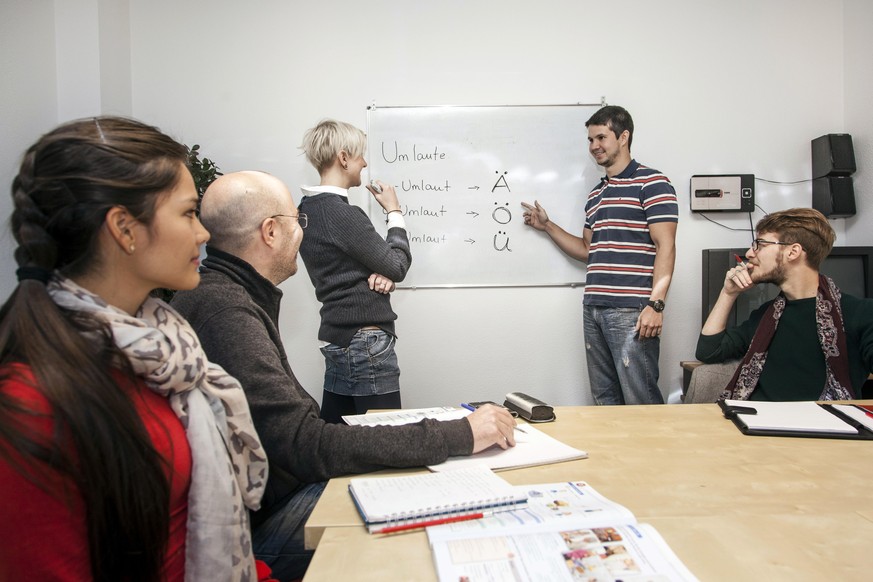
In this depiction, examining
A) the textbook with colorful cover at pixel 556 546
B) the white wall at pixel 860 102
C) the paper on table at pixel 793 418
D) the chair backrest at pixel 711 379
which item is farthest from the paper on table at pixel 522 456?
the white wall at pixel 860 102

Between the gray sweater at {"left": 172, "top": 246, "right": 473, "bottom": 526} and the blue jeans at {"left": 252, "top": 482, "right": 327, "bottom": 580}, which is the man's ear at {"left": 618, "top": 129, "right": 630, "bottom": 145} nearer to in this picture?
the gray sweater at {"left": 172, "top": 246, "right": 473, "bottom": 526}

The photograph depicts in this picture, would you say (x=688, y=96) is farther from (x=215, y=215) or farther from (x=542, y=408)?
(x=215, y=215)

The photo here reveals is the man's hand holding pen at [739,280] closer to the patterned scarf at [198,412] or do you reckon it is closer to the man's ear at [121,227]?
the patterned scarf at [198,412]

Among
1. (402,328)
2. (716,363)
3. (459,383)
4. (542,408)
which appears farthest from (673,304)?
(542,408)

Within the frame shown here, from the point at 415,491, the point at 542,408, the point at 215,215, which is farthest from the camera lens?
the point at 542,408

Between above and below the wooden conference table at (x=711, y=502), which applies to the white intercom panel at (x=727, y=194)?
above

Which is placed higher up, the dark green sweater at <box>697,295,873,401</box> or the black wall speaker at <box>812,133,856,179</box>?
the black wall speaker at <box>812,133,856,179</box>

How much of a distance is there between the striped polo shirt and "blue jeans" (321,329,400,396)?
3.71 feet

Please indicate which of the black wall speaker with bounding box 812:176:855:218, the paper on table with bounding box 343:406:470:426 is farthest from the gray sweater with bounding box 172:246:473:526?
the black wall speaker with bounding box 812:176:855:218

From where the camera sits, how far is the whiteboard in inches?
124

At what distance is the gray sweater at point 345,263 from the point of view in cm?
207

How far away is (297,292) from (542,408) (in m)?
2.00

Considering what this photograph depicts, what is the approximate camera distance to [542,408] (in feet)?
4.87

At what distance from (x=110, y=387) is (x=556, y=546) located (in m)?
0.64
